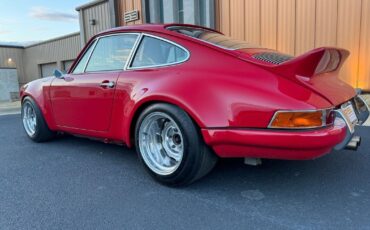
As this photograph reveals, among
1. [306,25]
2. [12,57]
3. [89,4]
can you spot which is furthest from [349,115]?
[12,57]

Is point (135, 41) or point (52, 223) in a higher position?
point (135, 41)

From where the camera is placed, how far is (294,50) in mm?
6328

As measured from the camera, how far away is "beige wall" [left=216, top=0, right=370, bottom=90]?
548cm

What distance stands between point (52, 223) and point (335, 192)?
6.81 feet

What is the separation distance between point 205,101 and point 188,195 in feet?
2.47

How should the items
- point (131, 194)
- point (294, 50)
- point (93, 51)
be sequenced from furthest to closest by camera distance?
point (294, 50), point (93, 51), point (131, 194)

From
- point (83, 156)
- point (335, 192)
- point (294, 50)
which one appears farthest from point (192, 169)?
point (294, 50)

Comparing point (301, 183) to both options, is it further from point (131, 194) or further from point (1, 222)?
point (1, 222)

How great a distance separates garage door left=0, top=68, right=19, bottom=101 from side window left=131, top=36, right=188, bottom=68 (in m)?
14.5

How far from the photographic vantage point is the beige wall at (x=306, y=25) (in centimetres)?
548

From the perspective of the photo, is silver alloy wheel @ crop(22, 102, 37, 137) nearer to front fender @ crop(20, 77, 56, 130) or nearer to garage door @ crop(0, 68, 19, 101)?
front fender @ crop(20, 77, 56, 130)

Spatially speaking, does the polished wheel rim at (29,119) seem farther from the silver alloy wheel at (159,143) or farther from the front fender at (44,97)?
the silver alloy wheel at (159,143)

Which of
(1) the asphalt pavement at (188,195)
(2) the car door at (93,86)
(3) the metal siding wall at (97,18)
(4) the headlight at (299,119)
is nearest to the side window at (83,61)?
(2) the car door at (93,86)

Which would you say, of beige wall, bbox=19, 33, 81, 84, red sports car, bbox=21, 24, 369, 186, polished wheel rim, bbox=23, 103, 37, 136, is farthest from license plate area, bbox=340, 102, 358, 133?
beige wall, bbox=19, 33, 81, 84
